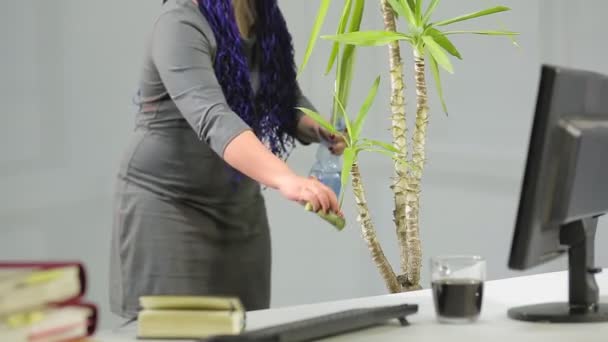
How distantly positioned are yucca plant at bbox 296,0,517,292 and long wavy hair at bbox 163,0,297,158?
11cm

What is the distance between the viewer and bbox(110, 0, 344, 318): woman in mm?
2373

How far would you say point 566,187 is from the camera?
5.04ft

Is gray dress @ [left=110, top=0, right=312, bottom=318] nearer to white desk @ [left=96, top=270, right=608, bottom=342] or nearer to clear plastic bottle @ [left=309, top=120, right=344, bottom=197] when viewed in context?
clear plastic bottle @ [left=309, top=120, right=344, bottom=197]

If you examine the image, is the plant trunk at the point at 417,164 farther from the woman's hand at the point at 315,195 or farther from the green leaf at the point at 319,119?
the woman's hand at the point at 315,195

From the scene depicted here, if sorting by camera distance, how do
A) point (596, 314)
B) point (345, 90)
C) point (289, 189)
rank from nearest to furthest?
point (596, 314)
point (289, 189)
point (345, 90)

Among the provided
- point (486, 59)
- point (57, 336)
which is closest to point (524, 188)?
point (57, 336)

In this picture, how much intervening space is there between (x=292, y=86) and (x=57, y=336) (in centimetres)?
166

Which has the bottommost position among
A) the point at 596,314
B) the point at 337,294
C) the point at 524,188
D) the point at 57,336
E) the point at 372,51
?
the point at 337,294

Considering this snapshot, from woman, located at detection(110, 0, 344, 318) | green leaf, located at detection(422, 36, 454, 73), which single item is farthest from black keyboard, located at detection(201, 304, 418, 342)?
green leaf, located at detection(422, 36, 454, 73)

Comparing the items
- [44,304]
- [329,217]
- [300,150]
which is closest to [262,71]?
[329,217]

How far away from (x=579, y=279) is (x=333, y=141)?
109 centimetres

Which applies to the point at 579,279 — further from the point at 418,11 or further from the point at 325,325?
the point at 418,11

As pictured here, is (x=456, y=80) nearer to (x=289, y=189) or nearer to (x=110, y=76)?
(x=110, y=76)

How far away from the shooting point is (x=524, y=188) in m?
1.48
